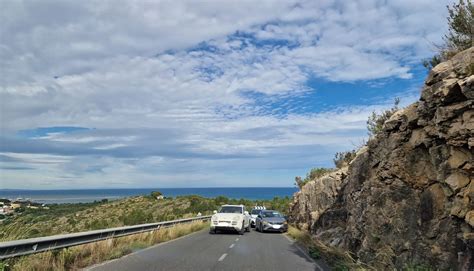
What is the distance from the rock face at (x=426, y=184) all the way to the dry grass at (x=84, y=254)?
765 cm

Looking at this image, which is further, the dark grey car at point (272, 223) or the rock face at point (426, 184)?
the dark grey car at point (272, 223)

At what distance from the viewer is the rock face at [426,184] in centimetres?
936

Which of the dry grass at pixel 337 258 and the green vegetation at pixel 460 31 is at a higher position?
the green vegetation at pixel 460 31

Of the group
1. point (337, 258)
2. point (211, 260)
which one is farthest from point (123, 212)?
point (337, 258)

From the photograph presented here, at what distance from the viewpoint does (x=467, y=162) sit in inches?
369

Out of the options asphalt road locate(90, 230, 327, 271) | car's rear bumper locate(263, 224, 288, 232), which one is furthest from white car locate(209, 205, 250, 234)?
asphalt road locate(90, 230, 327, 271)

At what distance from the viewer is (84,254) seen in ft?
43.9

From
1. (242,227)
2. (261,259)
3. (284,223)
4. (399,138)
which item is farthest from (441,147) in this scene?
(284,223)

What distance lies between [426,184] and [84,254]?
9583 mm

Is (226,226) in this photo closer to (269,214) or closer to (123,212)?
(269,214)

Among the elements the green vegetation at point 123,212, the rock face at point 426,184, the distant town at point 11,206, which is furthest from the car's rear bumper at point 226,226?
the distant town at point 11,206

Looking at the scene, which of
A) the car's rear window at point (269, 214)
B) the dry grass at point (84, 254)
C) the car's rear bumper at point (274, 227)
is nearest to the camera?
the dry grass at point (84, 254)

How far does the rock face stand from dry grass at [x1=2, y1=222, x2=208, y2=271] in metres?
7.65

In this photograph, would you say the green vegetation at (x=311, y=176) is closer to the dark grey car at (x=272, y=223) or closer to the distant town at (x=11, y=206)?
the dark grey car at (x=272, y=223)
